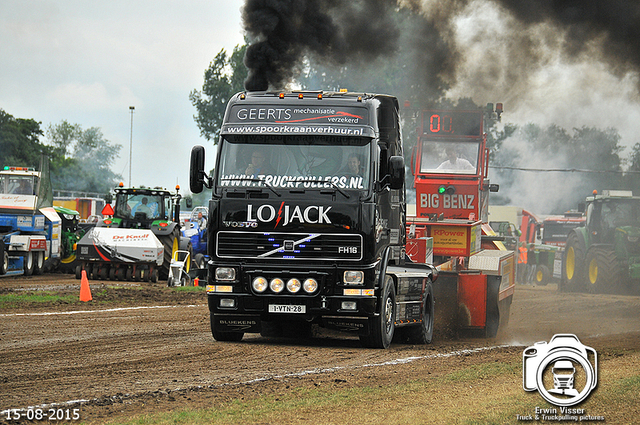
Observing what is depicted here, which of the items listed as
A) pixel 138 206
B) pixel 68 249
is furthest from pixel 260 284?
pixel 68 249

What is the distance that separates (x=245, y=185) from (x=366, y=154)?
5.28 feet

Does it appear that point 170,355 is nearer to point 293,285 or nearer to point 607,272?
point 293,285

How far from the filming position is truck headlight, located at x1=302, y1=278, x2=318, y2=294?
10109mm

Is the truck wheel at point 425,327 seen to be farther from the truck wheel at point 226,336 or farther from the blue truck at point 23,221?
the blue truck at point 23,221

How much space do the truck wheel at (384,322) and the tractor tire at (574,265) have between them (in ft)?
A: 48.7

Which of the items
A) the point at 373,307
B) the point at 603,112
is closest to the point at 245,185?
the point at 373,307

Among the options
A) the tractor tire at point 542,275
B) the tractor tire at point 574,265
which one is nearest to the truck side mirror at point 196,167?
the tractor tire at point 574,265

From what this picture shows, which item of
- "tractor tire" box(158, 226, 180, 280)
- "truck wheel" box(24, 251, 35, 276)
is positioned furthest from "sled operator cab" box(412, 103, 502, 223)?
"truck wheel" box(24, 251, 35, 276)

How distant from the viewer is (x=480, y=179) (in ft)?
57.4

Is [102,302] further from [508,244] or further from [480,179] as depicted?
[508,244]

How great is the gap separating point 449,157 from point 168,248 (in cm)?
972

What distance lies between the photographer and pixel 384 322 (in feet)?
35.1

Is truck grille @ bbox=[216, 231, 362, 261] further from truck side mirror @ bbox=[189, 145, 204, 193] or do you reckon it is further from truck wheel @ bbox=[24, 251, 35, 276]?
truck wheel @ bbox=[24, 251, 35, 276]

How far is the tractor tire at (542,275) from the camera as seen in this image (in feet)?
101
